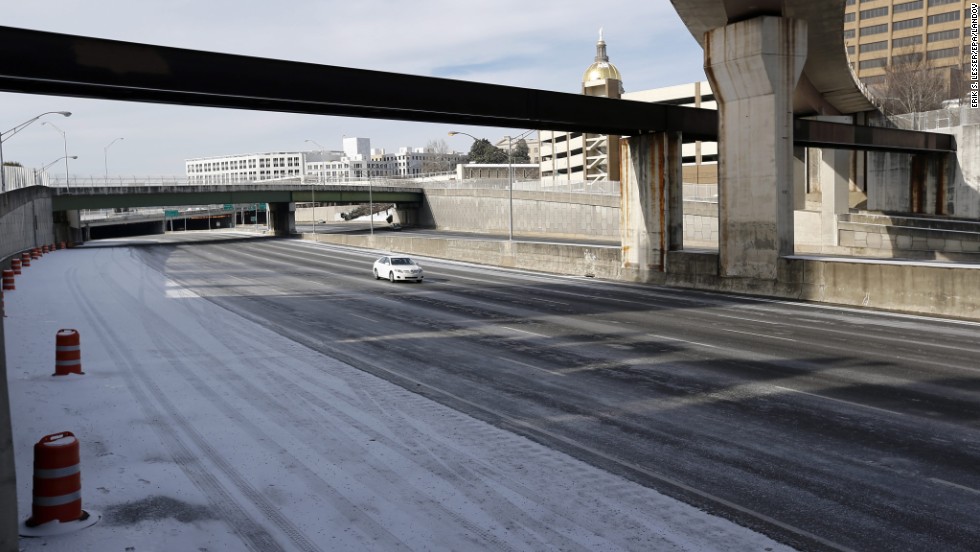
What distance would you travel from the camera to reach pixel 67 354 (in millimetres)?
14734

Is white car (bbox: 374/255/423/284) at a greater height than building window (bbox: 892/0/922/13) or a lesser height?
lesser

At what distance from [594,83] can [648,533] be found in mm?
107171

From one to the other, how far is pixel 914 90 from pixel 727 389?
8991cm

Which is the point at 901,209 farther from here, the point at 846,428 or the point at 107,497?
the point at 107,497

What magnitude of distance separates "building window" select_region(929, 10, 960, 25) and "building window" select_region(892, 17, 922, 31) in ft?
6.34

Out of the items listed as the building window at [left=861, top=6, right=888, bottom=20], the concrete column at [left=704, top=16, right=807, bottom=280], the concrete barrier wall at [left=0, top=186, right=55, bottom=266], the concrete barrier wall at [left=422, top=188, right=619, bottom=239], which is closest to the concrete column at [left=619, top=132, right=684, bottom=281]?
the concrete column at [left=704, top=16, right=807, bottom=280]

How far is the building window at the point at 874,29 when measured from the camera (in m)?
132

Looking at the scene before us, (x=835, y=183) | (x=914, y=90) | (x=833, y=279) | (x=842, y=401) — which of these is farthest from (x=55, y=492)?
(x=914, y=90)

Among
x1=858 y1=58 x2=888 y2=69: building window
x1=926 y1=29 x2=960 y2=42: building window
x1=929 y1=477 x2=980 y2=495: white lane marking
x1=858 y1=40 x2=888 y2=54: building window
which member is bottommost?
x1=929 y1=477 x2=980 y2=495: white lane marking

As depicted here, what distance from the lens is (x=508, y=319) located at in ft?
75.0

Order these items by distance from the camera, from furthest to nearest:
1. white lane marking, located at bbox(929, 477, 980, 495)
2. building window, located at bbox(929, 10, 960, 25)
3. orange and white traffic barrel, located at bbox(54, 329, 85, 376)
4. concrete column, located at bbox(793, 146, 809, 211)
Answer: building window, located at bbox(929, 10, 960, 25) < concrete column, located at bbox(793, 146, 809, 211) < orange and white traffic barrel, located at bbox(54, 329, 85, 376) < white lane marking, located at bbox(929, 477, 980, 495)

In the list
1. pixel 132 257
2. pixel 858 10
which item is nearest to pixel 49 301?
pixel 132 257

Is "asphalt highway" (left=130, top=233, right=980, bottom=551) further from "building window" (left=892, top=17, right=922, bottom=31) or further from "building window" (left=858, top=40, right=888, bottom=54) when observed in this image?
"building window" (left=858, top=40, right=888, bottom=54)

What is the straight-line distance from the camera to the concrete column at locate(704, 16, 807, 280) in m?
26.8
